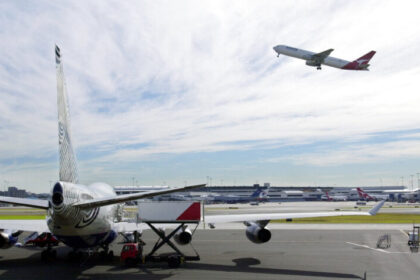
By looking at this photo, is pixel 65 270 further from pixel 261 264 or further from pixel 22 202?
pixel 261 264

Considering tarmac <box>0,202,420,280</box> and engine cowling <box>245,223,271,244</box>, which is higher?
engine cowling <box>245,223,271,244</box>

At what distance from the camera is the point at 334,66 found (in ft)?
257

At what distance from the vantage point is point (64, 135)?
2294cm

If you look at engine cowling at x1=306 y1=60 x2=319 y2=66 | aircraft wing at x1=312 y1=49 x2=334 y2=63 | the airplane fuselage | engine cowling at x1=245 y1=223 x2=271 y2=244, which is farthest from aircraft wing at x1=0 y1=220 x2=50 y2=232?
engine cowling at x1=306 y1=60 x2=319 y2=66

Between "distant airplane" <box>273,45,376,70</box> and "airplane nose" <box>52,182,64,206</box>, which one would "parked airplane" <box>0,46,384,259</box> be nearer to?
"airplane nose" <box>52,182,64,206</box>

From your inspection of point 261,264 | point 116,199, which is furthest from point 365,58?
point 116,199

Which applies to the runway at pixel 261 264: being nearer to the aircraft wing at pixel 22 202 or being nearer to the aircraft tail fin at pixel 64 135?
the aircraft wing at pixel 22 202

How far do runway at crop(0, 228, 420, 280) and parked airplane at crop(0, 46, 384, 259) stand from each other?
1.89 meters

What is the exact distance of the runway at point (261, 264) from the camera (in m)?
21.6

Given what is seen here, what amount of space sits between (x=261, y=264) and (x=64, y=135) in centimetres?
1548

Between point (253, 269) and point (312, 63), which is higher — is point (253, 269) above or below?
below

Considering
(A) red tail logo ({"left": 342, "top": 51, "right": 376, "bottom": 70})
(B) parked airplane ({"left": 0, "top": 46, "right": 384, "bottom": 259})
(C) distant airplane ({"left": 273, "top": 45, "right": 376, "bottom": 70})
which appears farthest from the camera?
(A) red tail logo ({"left": 342, "top": 51, "right": 376, "bottom": 70})

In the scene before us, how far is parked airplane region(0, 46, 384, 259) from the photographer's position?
1886cm

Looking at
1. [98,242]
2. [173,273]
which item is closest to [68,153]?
[98,242]
